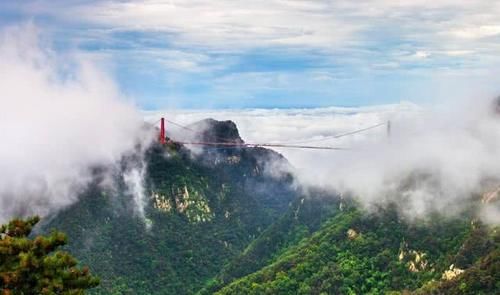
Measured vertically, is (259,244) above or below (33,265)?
below

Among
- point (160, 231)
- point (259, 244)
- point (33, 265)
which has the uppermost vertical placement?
point (33, 265)

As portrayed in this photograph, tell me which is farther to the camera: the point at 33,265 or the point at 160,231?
the point at 160,231

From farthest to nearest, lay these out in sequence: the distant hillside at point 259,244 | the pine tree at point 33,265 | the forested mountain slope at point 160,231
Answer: the forested mountain slope at point 160,231 < the distant hillside at point 259,244 < the pine tree at point 33,265

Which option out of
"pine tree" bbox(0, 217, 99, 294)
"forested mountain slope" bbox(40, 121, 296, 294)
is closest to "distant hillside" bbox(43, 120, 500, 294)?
"forested mountain slope" bbox(40, 121, 296, 294)

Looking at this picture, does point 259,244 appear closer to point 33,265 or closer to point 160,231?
point 160,231

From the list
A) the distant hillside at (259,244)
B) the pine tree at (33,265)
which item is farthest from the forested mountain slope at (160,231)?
the pine tree at (33,265)

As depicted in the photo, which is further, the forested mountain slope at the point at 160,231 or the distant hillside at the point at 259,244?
the forested mountain slope at the point at 160,231

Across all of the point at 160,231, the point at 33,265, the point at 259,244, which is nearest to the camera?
the point at 33,265

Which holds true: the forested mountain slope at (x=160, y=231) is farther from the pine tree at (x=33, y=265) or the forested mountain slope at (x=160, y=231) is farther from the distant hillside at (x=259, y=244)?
the pine tree at (x=33, y=265)

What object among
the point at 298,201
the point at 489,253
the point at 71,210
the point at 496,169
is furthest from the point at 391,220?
the point at 71,210

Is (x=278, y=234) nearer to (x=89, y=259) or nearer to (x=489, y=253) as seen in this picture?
(x=89, y=259)

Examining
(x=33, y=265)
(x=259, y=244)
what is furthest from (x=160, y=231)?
(x=33, y=265)
